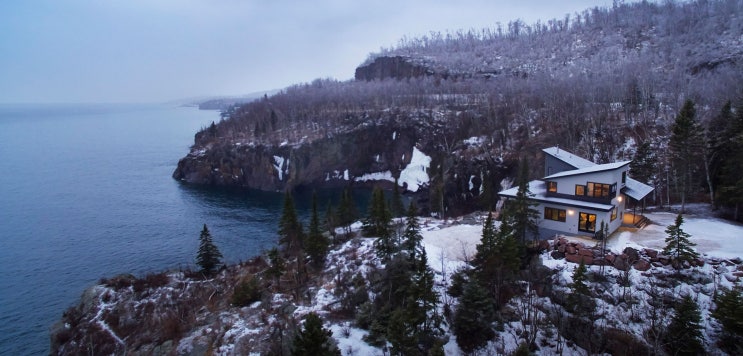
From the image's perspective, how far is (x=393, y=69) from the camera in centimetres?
15250

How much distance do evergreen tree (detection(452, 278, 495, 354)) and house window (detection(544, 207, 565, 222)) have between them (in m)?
13.8

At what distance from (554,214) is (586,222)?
225 centimetres

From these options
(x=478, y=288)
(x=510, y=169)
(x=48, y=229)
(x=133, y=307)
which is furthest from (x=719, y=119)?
(x=48, y=229)

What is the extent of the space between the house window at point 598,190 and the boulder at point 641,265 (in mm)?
6527

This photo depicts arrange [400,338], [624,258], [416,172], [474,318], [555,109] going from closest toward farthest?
[400,338], [474,318], [624,258], [555,109], [416,172]

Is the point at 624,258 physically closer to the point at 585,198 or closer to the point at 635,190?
the point at 585,198

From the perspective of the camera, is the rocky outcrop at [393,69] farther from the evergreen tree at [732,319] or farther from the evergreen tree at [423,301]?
the evergreen tree at [732,319]

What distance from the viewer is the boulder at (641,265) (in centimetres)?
2153

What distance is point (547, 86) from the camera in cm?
8388

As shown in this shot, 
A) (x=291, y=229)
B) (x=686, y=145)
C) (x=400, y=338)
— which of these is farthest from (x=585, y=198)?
(x=291, y=229)

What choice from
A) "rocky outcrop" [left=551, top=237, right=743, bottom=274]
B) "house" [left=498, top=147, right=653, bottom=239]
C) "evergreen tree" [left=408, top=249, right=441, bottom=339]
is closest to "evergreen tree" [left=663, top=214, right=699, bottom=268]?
"rocky outcrop" [left=551, top=237, right=743, bottom=274]

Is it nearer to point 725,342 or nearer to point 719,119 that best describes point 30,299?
point 725,342

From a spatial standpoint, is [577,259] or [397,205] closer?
[577,259]

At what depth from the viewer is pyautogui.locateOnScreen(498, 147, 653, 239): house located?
27.1 meters
